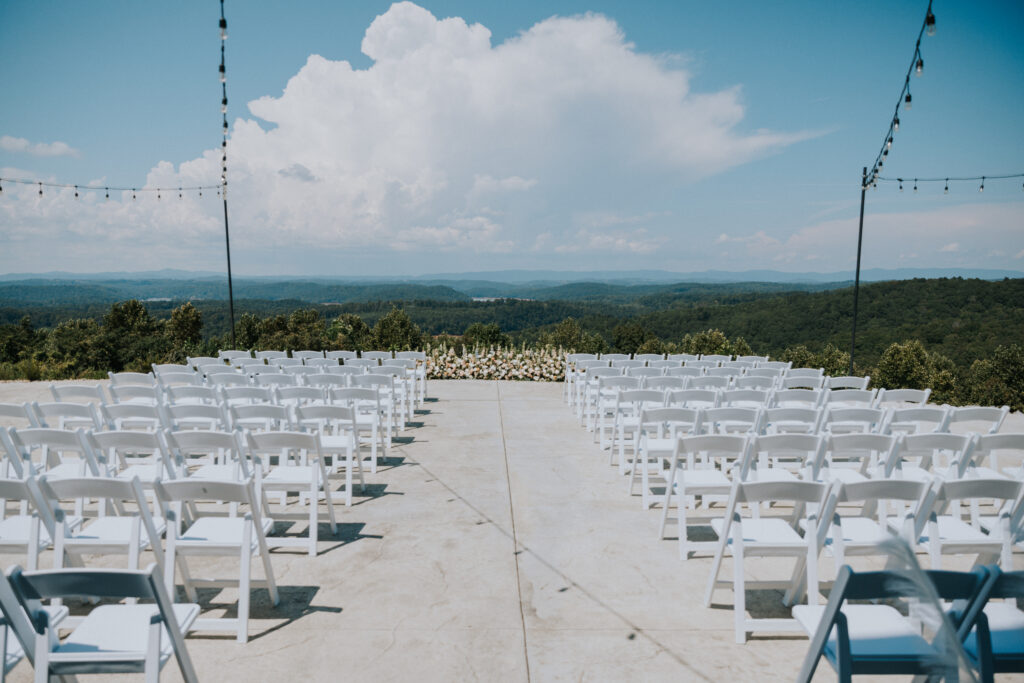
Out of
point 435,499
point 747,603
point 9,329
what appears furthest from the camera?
point 9,329

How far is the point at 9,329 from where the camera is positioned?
3684 cm

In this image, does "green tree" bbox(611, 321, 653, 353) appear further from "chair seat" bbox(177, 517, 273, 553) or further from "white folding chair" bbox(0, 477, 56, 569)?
"white folding chair" bbox(0, 477, 56, 569)

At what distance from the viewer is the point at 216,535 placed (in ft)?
11.2

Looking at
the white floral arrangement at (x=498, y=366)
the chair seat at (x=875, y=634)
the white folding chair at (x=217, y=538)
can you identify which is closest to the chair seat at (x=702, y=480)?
the chair seat at (x=875, y=634)

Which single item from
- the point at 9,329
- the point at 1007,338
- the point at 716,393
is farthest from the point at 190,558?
the point at 1007,338

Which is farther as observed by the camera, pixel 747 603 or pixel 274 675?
pixel 747 603

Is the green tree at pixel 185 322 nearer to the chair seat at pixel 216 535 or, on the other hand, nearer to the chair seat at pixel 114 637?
the chair seat at pixel 216 535

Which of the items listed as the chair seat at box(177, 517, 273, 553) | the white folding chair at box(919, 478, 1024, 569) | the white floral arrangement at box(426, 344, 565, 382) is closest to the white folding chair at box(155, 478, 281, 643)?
the chair seat at box(177, 517, 273, 553)

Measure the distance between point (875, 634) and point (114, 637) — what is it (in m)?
3.09

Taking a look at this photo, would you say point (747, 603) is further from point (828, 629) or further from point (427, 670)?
point (427, 670)

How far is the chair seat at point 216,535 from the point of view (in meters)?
3.25

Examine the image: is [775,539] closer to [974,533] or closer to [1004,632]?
[1004,632]

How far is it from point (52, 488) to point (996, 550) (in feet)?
16.5

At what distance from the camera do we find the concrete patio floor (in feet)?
9.82
